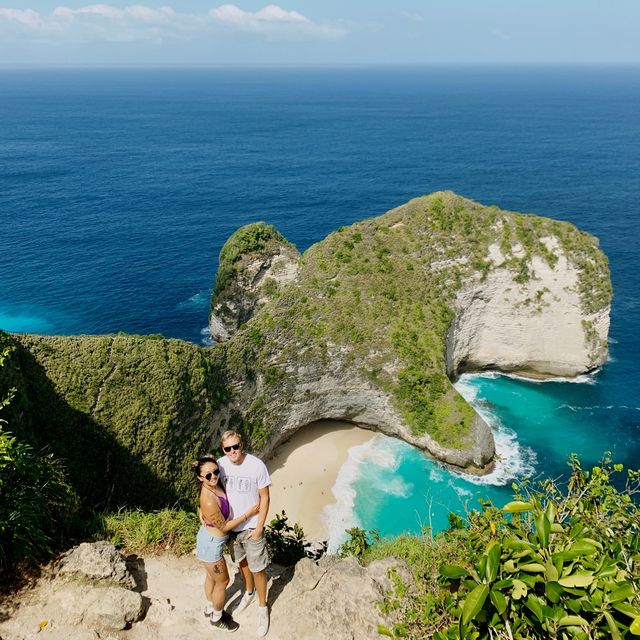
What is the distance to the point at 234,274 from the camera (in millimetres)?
41781

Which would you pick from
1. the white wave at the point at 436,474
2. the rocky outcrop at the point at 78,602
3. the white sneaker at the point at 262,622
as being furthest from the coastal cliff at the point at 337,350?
the white sneaker at the point at 262,622

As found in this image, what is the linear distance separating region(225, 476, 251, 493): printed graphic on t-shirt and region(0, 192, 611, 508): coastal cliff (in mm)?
10902

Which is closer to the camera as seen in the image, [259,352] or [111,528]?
[111,528]

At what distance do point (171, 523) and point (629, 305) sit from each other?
5461cm

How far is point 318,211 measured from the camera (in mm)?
81875

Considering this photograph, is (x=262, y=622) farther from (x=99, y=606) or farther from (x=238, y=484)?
(x=99, y=606)

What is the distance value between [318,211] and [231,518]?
74917 millimetres

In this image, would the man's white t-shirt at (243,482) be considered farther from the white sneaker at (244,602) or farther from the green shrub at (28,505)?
the green shrub at (28,505)

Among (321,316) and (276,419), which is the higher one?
(321,316)

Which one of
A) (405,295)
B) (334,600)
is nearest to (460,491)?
(405,295)

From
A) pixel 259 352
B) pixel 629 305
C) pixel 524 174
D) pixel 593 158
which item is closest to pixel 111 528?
pixel 259 352

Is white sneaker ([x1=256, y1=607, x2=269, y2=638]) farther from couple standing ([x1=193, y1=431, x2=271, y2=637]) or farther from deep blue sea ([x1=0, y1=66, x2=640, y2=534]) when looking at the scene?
deep blue sea ([x1=0, y1=66, x2=640, y2=534])

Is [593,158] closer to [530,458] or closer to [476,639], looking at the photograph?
[530,458]

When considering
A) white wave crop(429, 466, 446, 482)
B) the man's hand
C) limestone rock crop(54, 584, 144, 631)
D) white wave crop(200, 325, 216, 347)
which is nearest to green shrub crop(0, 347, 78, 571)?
limestone rock crop(54, 584, 144, 631)
